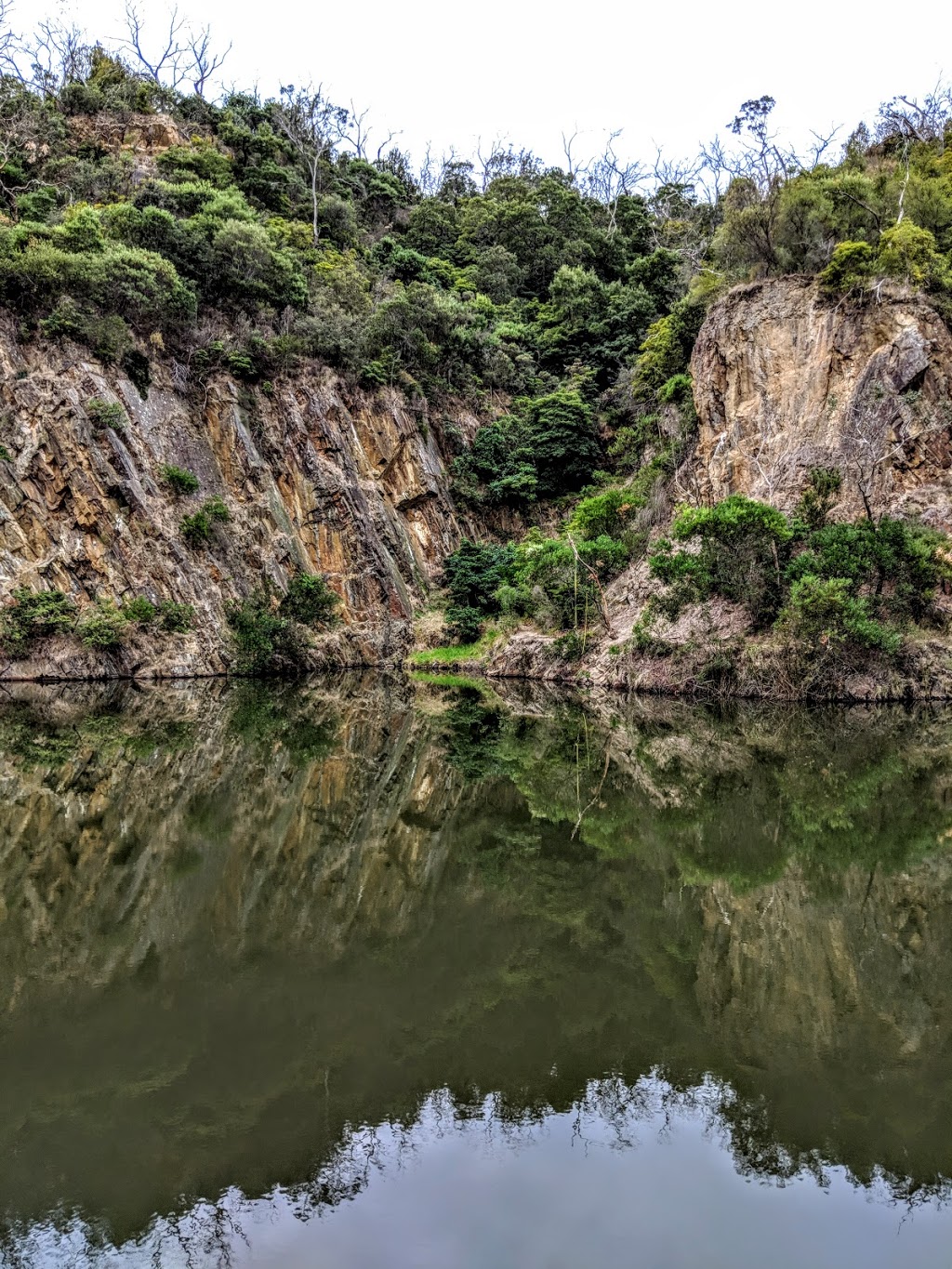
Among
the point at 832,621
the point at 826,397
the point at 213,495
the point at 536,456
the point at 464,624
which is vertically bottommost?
the point at 832,621

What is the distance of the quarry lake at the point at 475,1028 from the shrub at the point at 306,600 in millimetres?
25018

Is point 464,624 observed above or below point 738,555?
above

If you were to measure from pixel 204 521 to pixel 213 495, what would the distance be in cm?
266

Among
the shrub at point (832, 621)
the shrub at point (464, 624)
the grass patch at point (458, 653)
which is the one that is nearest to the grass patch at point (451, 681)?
the grass patch at point (458, 653)

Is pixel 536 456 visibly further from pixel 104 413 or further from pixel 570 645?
pixel 104 413

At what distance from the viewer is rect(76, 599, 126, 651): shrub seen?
29.4 metres

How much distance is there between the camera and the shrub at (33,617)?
28.6 m

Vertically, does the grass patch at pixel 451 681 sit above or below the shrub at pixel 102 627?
below

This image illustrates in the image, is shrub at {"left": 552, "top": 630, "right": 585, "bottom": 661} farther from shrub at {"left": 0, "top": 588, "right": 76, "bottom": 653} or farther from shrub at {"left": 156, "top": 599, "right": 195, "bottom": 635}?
shrub at {"left": 0, "top": 588, "right": 76, "bottom": 653}

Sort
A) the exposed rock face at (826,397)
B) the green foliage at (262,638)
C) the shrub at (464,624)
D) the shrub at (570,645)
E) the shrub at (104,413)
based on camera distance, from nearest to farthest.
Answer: the exposed rock face at (826,397) < the shrub at (570,645) < the shrub at (104,413) < the green foliage at (262,638) < the shrub at (464,624)

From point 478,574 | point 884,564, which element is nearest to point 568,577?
point 478,574

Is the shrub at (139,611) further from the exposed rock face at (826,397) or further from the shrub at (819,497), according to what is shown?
the shrub at (819,497)

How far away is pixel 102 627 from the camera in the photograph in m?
29.6

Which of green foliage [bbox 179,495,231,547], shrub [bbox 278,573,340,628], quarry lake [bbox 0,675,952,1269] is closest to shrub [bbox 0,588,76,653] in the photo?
green foliage [bbox 179,495,231,547]
